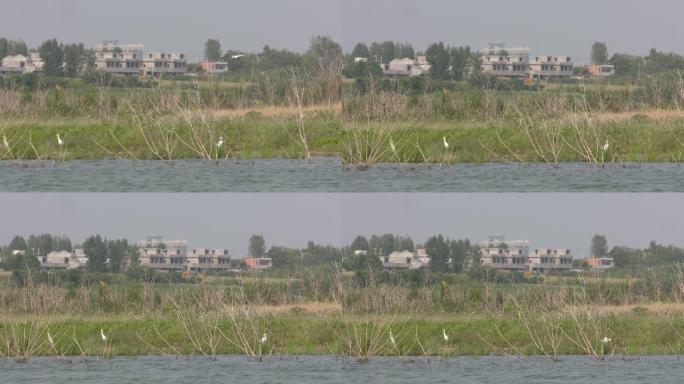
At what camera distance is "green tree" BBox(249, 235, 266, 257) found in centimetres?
4733

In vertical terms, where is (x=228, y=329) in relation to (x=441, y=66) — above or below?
below

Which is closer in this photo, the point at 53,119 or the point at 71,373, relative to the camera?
the point at 71,373

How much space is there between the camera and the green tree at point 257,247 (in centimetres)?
4733

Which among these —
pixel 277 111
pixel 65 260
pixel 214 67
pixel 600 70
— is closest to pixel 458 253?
pixel 277 111

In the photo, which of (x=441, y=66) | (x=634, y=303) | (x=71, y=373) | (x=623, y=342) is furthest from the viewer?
(x=441, y=66)

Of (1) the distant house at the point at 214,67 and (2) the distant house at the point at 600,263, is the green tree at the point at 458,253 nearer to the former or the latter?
(2) the distant house at the point at 600,263

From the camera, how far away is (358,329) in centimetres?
3756

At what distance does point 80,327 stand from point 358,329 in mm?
8123

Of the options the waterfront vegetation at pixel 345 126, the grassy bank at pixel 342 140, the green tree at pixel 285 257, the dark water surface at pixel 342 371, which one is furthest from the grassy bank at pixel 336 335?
the green tree at pixel 285 257

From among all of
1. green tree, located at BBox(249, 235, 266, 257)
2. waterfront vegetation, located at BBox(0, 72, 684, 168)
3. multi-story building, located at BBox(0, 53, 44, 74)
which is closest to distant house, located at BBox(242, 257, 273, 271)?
green tree, located at BBox(249, 235, 266, 257)

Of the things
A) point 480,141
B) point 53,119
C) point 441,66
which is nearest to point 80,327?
point 53,119

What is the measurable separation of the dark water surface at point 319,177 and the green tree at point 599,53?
1203 cm

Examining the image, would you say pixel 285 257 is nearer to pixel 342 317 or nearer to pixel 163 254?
pixel 163 254

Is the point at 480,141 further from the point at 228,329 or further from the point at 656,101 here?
the point at 228,329
